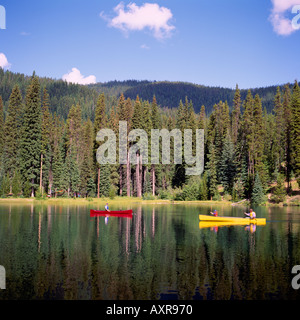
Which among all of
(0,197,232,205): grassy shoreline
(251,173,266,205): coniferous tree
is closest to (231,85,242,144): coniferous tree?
(251,173,266,205): coniferous tree

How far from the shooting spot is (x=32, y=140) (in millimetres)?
70562

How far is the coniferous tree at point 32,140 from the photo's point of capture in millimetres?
69375

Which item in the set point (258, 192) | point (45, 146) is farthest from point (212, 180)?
point (45, 146)

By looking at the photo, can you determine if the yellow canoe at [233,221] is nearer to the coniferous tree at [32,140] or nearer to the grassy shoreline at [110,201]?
the grassy shoreline at [110,201]

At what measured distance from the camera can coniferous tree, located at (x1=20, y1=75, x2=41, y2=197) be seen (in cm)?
6938

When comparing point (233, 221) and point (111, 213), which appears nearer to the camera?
point (233, 221)

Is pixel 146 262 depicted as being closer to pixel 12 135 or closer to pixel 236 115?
pixel 12 135

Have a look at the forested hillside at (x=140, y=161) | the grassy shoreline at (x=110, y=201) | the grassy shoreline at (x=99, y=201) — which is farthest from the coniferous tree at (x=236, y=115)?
the grassy shoreline at (x=99, y=201)

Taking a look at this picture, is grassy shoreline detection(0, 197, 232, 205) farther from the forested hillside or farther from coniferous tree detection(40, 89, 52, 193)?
coniferous tree detection(40, 89, 52, 193)

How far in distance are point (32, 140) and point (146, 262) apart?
183ft

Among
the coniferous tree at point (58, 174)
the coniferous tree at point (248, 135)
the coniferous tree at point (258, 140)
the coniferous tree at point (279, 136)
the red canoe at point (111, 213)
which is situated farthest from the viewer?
the coniferous tree at point (279, 136)

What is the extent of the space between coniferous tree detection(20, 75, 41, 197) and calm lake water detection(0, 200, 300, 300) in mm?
34835

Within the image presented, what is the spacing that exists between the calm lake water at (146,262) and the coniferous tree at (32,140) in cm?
3484
